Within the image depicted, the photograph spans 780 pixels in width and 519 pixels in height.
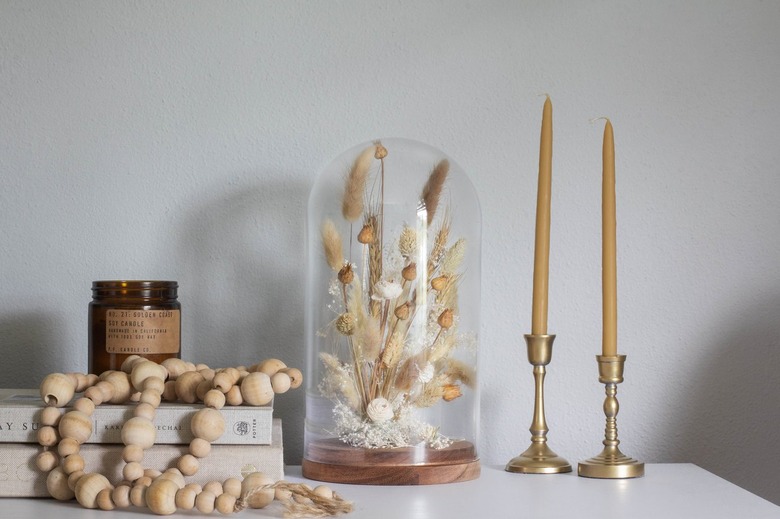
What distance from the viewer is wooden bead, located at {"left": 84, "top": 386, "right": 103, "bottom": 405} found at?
29.7 inches

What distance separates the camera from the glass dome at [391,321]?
832 millimetres

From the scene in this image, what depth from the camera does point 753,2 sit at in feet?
3.52

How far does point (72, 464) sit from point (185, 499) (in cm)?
10

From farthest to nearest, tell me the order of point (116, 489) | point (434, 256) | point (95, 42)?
1. point (95, 42)
2. point (434, 256)
3. point (116, 489)

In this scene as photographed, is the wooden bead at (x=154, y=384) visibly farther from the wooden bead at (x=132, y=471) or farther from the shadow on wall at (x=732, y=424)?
the shadow on wall at (x=732, y=424)

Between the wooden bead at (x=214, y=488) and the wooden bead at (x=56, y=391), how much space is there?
0.15m

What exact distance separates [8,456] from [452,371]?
1.35 ft

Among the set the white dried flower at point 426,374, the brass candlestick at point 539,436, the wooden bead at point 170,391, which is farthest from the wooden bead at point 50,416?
A: the brass candlestick at point 539,436

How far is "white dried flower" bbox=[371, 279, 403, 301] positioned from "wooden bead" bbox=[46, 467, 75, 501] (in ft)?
1.05

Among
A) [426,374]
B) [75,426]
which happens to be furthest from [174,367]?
[426,374]

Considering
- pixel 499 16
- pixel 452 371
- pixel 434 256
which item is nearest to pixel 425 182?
pixel 434 256

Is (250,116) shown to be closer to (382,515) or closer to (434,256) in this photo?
(434,256)

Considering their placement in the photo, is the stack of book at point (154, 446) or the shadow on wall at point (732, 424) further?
the shadow on wall at point (732, 424)

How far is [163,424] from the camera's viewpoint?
0.74 metres
